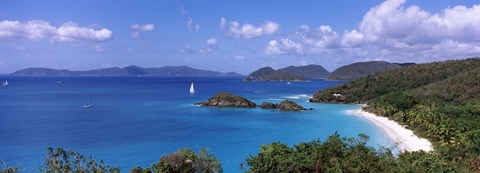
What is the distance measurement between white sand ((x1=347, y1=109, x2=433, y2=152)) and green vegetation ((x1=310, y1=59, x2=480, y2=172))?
1.19 m

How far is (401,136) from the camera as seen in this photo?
54.1m

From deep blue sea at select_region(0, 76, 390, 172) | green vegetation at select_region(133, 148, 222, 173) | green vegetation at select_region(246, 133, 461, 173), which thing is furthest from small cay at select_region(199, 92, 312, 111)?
green vegetation at select_region(133, 148, 222, 173)

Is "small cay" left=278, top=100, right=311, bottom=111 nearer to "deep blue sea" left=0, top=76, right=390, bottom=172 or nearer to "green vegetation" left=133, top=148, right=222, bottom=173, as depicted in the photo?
"deep blue sea" left=0, top=76, right=390, bottom=172

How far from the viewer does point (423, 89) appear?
91688mm

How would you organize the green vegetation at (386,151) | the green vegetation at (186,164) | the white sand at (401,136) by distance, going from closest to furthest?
1. the green vegetation at (386,151)
2. the green vegetation at (186,164)
3. the white sand at (401,136)

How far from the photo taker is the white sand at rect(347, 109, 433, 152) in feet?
151

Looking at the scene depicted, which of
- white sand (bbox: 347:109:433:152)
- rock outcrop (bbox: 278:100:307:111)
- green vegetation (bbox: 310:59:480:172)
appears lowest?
white sand (bbox: 347:109:433:152)

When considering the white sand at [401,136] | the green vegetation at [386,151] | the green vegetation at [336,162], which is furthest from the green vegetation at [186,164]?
the white sand at [401,136]

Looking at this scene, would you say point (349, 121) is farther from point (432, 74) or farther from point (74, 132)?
point (432, 74)

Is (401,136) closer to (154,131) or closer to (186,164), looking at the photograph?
(154,131)

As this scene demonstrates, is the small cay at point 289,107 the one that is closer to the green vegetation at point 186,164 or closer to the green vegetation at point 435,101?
the green vegetation at point 435,101

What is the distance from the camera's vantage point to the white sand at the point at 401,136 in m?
46.1

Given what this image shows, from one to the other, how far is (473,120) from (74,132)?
54848mm

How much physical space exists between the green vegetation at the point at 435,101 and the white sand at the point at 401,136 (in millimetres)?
1187
